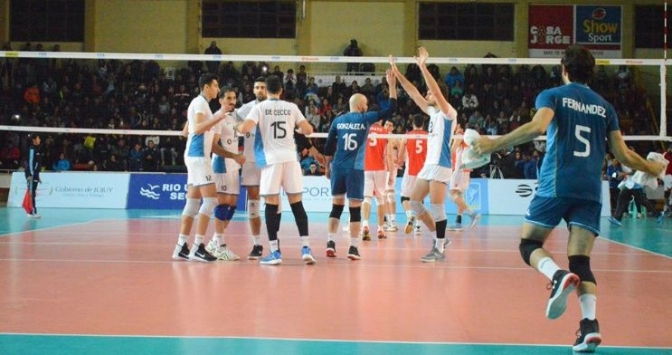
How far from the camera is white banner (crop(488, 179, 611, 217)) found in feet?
67.5

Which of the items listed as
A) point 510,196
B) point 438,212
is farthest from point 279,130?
point 510,196

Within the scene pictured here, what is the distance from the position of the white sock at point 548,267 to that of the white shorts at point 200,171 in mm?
4867

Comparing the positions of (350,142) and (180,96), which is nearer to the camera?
(350,142)

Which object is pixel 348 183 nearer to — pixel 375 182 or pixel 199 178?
pixel 199 178

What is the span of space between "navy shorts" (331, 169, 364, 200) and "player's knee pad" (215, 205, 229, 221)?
4.55 feet

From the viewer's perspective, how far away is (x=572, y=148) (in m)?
4.75

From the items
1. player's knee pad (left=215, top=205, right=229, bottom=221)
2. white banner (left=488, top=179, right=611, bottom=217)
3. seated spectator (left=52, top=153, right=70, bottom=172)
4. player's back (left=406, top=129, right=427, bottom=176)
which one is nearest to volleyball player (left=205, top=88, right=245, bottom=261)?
player's knee pad (left=215, top=205, right=229, bottom=221)

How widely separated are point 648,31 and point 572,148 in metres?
26.9

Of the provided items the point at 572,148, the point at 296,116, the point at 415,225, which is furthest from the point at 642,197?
the point at 572,148

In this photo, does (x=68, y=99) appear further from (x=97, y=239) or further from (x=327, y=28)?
(x=97, y=239)

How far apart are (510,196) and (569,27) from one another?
36.6 feet

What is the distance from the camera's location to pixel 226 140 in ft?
30.1

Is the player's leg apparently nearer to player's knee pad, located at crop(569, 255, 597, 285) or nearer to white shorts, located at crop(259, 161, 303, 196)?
white shorts, located at crop(259, 161, 303, 196)

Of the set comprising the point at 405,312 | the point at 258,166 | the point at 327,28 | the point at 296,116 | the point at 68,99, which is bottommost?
the point at 405,312
